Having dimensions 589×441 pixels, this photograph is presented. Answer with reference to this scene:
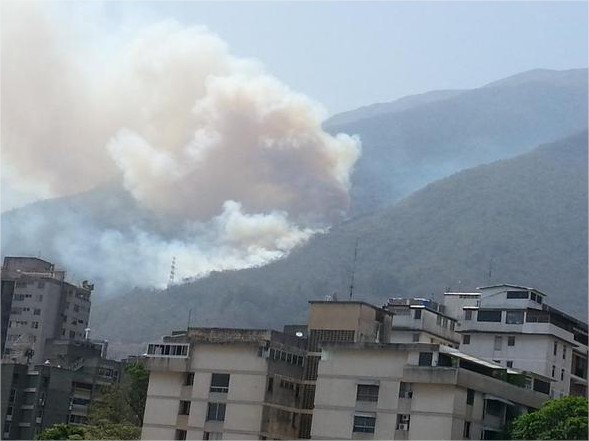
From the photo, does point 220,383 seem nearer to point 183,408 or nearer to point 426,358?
point 183,408

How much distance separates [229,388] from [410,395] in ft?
21.6

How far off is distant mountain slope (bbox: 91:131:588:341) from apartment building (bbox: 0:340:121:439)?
34.2m

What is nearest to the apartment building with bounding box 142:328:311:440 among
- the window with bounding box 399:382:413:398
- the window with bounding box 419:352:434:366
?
the window with bounding box 399:382:413:398

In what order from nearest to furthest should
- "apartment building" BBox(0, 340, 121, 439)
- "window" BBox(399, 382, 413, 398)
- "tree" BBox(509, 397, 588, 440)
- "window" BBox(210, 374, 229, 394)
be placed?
"tree" BBox(509, 397, 588, 440) < "window" BBox(399, 382, 413, 398) < "window" BBox(210, 374, 229, 394) < "apartment building" BBox(0, 340, 121, 439)

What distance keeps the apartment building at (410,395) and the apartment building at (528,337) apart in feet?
40.8

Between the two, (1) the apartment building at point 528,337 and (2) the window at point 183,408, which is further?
(1) the apartment building at point 528,337

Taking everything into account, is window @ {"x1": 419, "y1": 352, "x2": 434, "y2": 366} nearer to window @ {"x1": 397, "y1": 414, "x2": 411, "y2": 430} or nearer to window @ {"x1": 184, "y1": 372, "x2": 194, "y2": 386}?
window @ {"x1": 397, "y1": 414, "x2": 411, "y2": 430}

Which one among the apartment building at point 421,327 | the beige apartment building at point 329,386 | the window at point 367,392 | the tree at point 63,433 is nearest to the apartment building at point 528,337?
the apartment building at point 421,327

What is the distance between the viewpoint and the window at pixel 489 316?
5356 cm

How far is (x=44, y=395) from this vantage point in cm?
6231

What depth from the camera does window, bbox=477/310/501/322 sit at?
2109 inches

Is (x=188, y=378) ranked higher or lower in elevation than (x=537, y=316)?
lower

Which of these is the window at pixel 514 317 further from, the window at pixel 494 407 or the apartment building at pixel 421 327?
the window at pixel 494 407

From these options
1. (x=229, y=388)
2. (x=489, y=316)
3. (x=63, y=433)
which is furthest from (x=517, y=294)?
(x=63, y=433)
